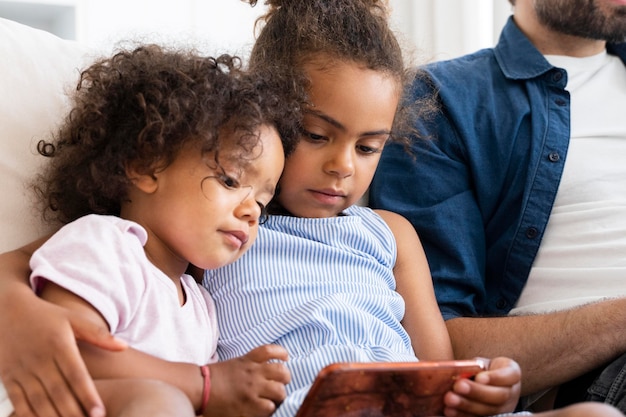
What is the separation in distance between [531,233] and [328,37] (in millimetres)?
528

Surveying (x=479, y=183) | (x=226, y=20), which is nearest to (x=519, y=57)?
(x=479, y=183)

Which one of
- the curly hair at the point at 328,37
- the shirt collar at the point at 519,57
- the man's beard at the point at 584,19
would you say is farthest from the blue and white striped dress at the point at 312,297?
the man's beard at the point at 584,19

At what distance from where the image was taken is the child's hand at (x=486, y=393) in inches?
41.9

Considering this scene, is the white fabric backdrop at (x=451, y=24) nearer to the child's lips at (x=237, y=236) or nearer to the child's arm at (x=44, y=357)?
the child's lips at (x=237, y=236)

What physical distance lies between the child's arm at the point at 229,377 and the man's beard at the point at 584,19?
111 cm

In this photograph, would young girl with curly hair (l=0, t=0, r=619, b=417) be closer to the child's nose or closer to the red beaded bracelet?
the child's nose

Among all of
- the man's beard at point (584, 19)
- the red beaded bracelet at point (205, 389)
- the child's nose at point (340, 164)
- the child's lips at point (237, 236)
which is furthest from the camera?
the man's beard at point (584, 19)

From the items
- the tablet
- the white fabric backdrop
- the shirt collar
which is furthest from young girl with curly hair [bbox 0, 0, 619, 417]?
the white fabric backdrop

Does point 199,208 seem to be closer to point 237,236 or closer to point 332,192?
point 237,236

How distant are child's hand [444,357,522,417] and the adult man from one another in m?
0.30

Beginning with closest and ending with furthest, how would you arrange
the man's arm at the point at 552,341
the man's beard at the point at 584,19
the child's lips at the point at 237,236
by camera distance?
1. the child's lips at the point at 237,236
2. the man's arm at the point at 552,341
3. the man's beard at the point at 584,19

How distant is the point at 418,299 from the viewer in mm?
1400

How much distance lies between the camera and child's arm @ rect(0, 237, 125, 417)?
914 millimetres

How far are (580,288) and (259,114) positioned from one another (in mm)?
686
